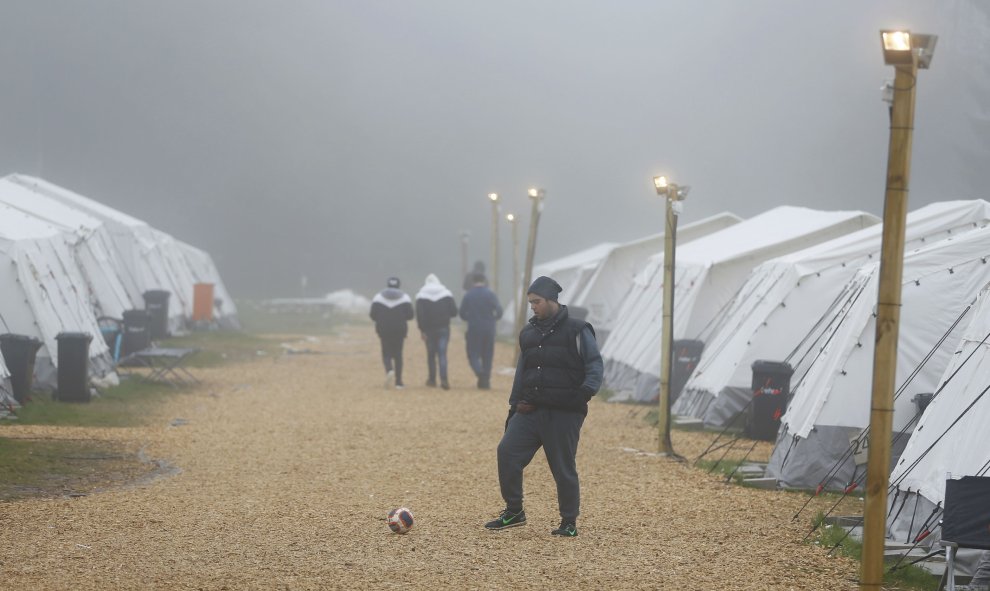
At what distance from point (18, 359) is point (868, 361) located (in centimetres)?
974

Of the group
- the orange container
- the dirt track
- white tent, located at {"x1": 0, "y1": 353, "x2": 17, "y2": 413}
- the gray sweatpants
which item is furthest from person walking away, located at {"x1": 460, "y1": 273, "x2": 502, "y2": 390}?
the orange container

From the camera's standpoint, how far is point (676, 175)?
343 feet

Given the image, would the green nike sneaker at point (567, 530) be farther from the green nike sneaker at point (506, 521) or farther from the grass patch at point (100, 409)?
the grass patch at point (100, 409)

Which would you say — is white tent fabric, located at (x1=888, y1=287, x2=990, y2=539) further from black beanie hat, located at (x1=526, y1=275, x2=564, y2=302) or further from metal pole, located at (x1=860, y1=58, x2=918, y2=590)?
black beanie hat, located at (x1=526, y1=275, x2=564, y2=302)

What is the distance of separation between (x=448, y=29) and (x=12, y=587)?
144 metres

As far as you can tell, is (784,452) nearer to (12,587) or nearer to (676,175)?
(12,587)

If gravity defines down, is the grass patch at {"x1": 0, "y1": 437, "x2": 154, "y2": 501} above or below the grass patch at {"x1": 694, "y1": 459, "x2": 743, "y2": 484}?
below

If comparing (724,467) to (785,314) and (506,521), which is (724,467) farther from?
(506,521)

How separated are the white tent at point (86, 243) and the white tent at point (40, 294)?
2.42 metres

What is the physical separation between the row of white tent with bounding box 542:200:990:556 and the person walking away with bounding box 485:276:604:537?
2252mm

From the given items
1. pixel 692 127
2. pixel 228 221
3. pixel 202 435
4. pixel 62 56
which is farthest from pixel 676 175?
pixel 202 435

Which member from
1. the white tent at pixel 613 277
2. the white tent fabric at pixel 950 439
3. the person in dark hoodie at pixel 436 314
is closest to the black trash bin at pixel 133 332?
the person in dark hoodie at pixel 436 314

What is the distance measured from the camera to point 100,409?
48.7ft

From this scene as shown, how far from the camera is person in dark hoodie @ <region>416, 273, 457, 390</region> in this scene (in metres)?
18.5
